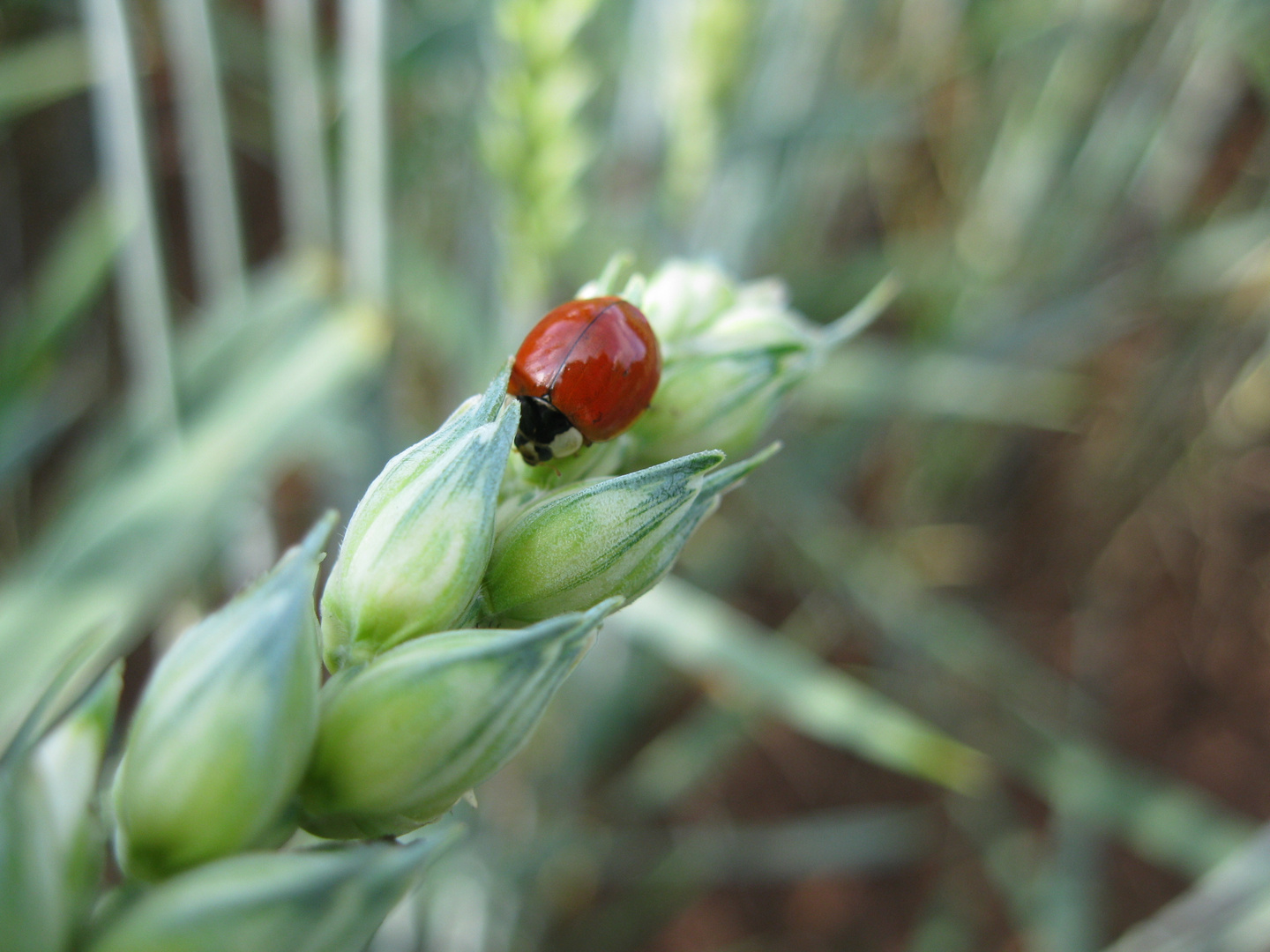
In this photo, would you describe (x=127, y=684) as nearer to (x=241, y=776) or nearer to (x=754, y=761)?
(x=754, y=761)

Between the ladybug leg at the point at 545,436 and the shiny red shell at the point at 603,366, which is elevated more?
the shiny red shell at the point at 603,366

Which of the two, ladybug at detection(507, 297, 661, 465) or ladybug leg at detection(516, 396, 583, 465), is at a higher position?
ladybug at detection(507, 297, 661, 465)

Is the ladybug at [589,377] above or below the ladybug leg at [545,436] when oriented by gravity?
above
